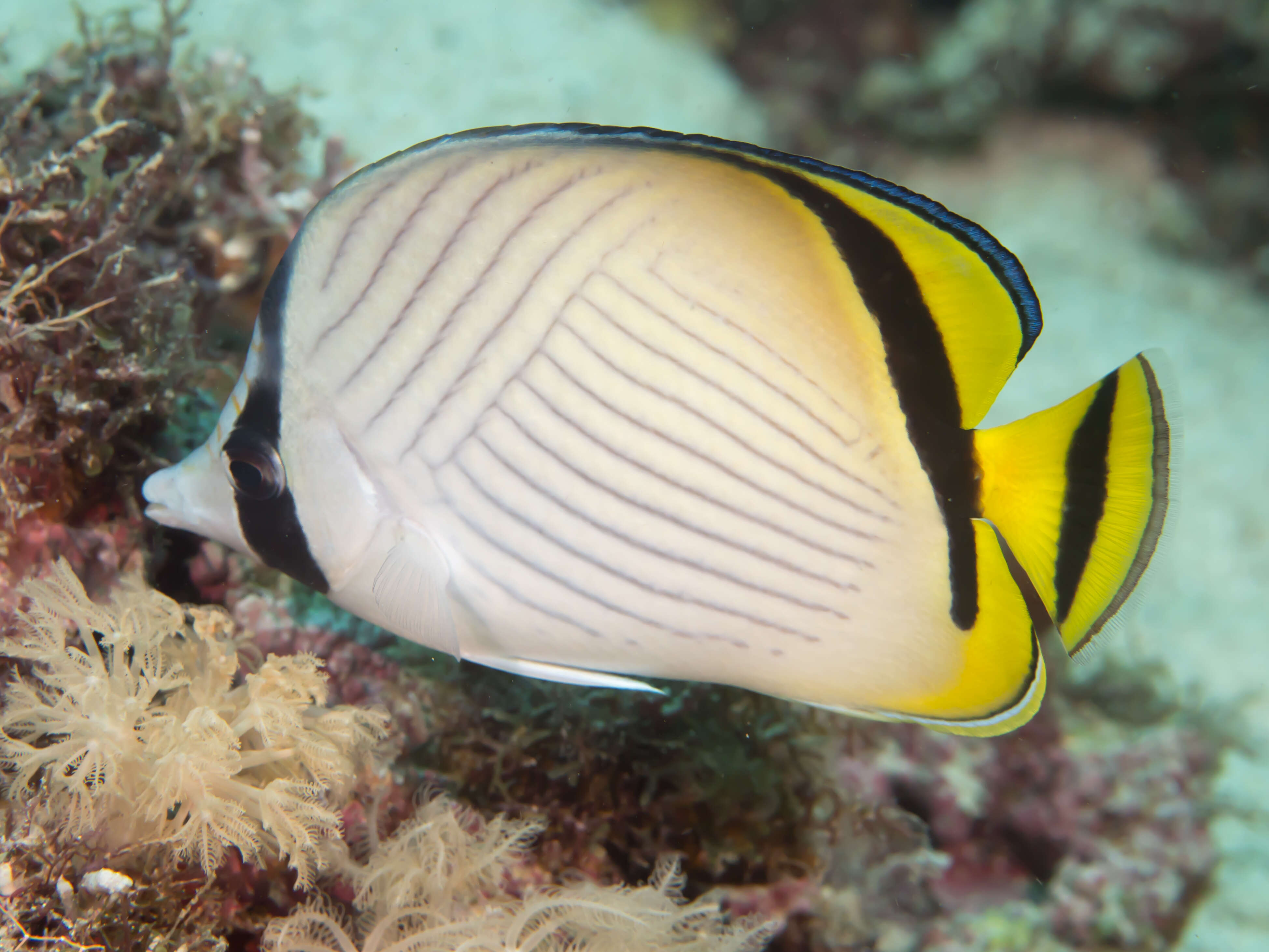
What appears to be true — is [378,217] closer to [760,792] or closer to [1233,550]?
[760,792]

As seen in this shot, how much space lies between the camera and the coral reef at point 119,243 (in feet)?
5.25

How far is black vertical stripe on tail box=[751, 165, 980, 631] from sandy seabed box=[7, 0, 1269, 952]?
193 cm

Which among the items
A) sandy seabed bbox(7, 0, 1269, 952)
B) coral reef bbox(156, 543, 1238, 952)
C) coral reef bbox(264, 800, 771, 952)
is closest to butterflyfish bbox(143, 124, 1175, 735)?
coral reef bbox(264, 800, 771, 952)

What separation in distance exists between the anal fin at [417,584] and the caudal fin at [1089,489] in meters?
0.80

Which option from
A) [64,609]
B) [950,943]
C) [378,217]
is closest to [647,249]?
[378,217]

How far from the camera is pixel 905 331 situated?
1116 millimetres

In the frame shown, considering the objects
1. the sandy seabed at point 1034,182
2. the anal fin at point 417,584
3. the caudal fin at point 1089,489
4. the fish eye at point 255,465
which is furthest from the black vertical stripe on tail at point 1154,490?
the sandy seabed at point 1034,182

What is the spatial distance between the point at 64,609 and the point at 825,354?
1.39 meters

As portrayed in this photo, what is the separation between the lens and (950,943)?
6.93 ft

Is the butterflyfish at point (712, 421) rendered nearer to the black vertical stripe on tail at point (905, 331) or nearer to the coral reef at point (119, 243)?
the black vertical stripe on tail at point (905, 331)

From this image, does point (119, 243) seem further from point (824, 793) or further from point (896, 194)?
point (824, 793)

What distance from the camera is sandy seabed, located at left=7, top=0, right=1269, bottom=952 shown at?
2945 millimetres

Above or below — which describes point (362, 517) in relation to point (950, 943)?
above

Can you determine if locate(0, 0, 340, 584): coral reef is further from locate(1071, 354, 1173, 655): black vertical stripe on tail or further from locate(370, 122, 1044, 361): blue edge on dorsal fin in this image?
locate(1071, 354, 1173, 655): black vertical stripe on tail
